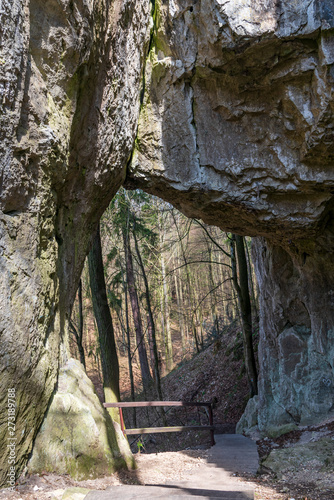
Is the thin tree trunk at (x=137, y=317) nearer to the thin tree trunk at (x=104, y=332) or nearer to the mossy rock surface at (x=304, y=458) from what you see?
the thin tree trunk at (x=104, y=332)

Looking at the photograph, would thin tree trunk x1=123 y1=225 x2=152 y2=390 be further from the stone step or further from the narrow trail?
the stone step

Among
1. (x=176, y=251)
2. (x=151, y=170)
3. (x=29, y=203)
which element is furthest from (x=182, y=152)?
(x=176, y=251)

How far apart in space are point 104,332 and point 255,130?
4292 millimetres

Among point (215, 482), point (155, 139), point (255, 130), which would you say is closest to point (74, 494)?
point (215, 482)

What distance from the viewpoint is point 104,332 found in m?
6.81

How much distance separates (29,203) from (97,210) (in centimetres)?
205

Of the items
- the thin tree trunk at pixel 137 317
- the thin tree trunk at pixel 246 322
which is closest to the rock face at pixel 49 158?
the thin tree trunk at pixel 246 322

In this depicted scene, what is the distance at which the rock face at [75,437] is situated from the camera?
327cm

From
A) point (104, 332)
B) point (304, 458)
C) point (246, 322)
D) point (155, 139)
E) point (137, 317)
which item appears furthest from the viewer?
point (137, 317)

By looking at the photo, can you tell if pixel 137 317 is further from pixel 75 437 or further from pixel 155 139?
pixel 75 437

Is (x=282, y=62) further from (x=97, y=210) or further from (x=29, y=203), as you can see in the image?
(x=29, y=203)

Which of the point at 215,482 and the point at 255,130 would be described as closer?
the point at 215,482

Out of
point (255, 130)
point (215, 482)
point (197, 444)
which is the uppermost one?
point (255, 130)

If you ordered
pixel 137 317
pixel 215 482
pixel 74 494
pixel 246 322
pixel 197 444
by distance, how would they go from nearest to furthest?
pixel 74 494 → pixel 215 482 → pixel 197 444 → pixel 246 322 → pixel 137 317
